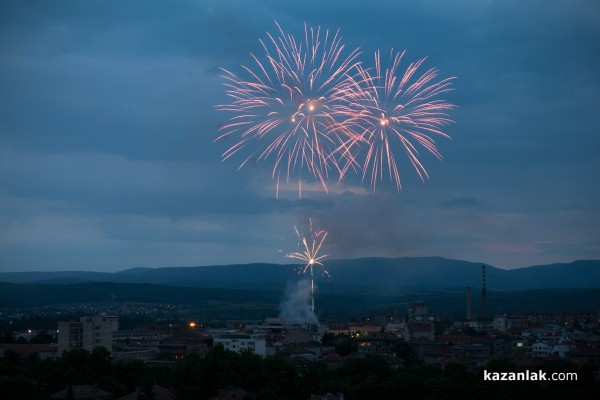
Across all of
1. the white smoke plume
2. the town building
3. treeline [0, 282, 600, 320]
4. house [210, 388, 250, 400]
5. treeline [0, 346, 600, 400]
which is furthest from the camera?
treeline [0, 282, 600, 320]

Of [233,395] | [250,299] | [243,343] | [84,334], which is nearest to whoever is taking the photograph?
[233,395]

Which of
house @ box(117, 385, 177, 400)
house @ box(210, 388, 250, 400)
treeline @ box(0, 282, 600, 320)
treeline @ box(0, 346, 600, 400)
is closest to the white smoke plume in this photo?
treeline @ box(0, 282, 600, 320)

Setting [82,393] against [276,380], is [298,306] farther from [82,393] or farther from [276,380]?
[82,393]

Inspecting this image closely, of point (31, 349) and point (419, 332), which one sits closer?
point (31, 349)

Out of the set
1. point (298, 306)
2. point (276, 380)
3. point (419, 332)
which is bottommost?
point (276, 380)

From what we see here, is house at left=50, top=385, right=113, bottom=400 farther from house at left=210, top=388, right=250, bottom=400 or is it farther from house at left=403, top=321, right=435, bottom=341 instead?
house at left=403, top=321, right=435, bottom=341

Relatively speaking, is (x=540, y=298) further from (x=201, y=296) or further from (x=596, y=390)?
(x=596, y=390)

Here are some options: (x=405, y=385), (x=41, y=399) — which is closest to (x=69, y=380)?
(x=41, y=399)

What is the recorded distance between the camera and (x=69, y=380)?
40.6 meters

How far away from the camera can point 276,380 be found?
3950 centimetres

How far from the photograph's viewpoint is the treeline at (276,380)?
116ft

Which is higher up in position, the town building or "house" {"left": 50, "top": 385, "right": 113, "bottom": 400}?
the town building

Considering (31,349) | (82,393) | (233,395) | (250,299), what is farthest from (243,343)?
(250,299)

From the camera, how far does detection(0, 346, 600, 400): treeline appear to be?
1394 inches
